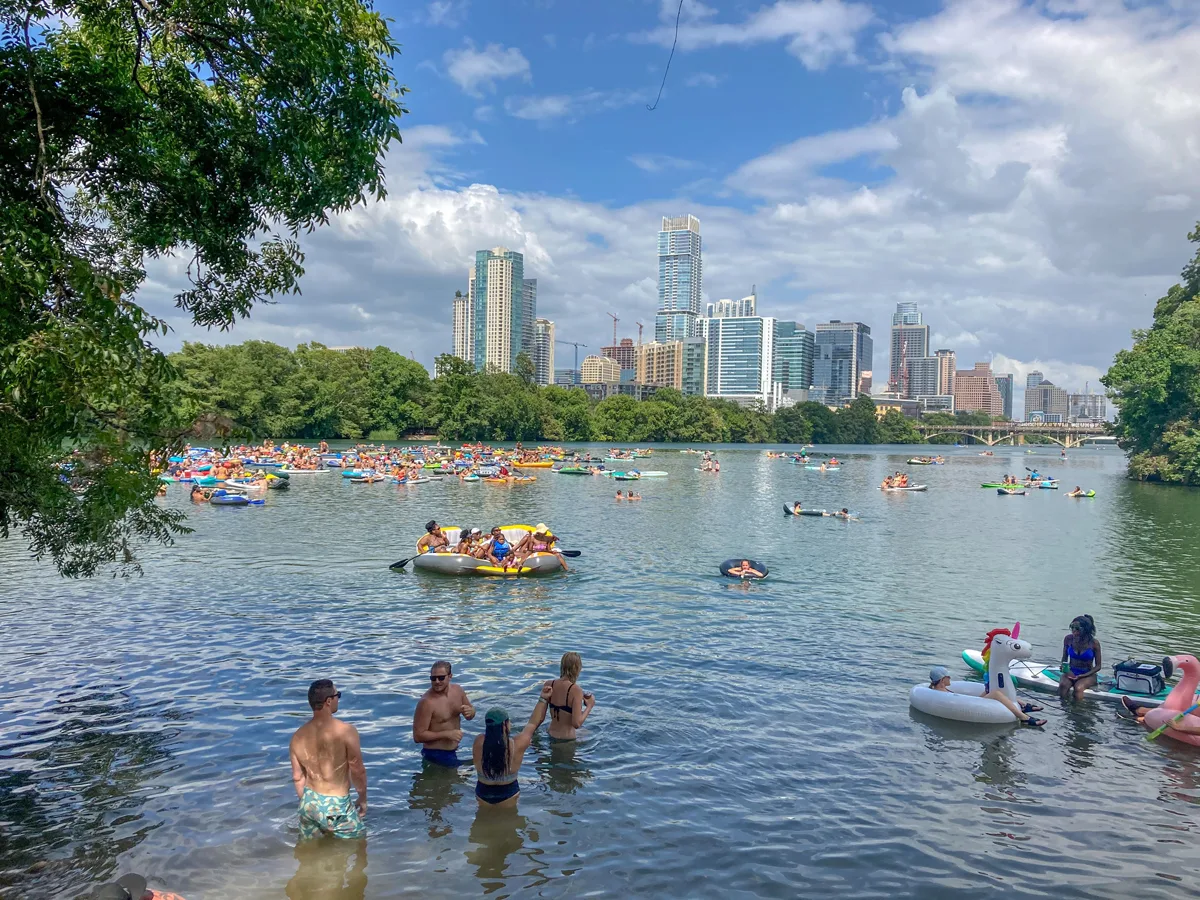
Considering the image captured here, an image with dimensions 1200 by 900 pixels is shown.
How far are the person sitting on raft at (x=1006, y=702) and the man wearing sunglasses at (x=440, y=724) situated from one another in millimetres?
7189

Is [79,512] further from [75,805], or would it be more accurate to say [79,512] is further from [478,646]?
[478,646]

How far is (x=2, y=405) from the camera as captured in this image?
19.7ft

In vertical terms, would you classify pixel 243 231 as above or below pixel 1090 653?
above

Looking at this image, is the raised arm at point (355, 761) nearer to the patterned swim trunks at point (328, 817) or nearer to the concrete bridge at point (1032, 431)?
the patterned swim trunks at point (328, 817)

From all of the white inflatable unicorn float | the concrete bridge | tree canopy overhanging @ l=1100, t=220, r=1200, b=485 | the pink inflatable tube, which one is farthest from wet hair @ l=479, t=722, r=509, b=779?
the concrete bridge

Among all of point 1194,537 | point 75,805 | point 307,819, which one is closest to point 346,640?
point 75,805

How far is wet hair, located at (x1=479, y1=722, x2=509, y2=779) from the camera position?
336 inches

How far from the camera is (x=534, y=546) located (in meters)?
22.9

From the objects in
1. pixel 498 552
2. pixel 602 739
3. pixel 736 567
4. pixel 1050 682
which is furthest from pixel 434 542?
pixel 1050 682

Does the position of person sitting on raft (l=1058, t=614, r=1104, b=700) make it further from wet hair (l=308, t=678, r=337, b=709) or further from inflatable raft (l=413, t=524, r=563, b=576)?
inflatable raft (l=413, t=524, r=563, b=576)

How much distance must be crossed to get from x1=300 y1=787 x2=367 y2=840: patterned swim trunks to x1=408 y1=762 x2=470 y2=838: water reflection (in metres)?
0.80

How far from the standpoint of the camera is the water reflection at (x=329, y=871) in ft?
23.1

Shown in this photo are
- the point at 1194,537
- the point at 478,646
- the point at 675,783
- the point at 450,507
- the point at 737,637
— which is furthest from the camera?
the point at 450,507

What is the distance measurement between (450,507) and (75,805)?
104 feet
